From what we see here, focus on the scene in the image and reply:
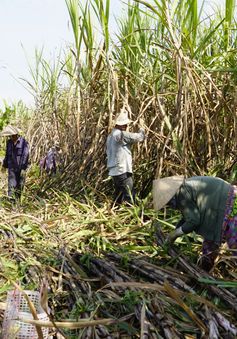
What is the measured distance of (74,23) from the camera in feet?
15.9

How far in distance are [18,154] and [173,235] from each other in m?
3.01

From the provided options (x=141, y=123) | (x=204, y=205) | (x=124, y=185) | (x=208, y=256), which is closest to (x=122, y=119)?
(x=141, y=123)

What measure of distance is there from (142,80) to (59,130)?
1818 mm

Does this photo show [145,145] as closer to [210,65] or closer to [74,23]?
[210,65]

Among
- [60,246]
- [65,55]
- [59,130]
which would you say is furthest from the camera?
[65,55]

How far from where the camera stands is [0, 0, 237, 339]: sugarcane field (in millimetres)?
2475

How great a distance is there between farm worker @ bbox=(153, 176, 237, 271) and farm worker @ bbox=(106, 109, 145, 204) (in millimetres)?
1422

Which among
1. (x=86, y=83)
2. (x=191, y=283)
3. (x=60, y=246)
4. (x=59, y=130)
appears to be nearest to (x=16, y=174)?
(x=59, y=130)

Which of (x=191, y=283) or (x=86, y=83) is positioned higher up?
Answer: (x=86, y=83)

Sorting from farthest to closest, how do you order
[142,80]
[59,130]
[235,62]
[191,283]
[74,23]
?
[59,130]
[74,23]
[142,80]
[235,62]
[191,283]

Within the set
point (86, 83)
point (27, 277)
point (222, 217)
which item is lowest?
point (27, 277)

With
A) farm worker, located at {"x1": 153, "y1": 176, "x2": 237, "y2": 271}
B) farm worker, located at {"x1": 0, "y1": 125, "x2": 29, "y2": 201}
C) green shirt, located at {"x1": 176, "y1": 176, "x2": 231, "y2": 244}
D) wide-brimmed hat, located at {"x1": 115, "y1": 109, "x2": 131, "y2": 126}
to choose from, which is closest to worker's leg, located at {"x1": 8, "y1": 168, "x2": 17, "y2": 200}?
farm worker, located at {"x1": 0, "y1": 125, "x2": 29, "y2": 201}

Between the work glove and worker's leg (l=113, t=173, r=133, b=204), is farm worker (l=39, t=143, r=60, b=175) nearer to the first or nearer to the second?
worker's leg (l=113, t=173, r=133, b=204)

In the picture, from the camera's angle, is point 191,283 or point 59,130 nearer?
point 191,283
